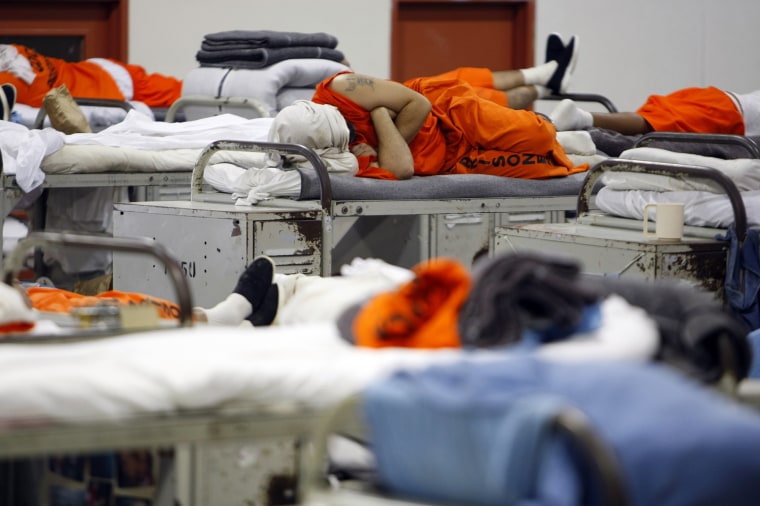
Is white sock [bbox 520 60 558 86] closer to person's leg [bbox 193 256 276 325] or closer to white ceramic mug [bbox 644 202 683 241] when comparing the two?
white ceramic mug [bbox 644 202 683 241]

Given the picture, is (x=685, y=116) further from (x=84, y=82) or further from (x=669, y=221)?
(x=84, y=82)

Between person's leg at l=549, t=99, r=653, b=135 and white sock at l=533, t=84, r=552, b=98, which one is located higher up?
white sock at l=533, t=84, r=552, b=98

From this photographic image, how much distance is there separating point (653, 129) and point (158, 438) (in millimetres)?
5173

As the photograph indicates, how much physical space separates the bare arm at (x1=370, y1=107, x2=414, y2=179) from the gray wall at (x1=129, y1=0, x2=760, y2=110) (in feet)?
13.1

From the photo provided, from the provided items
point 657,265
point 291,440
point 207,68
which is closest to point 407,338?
point 291,440

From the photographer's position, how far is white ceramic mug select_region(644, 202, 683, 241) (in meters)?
3.49

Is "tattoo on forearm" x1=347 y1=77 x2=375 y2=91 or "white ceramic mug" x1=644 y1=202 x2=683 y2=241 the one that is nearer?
"white ceramic mug" x1=644 y1=202 x2=683 y2=241

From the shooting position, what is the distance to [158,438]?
5.70ft

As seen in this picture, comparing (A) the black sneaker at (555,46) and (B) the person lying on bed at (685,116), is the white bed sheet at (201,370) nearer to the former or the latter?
(B) the person lying on bed at (685,116)

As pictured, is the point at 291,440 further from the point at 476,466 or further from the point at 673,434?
the point at 673,434

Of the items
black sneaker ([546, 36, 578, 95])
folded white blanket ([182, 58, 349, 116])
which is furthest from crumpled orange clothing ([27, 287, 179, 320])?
black sneaker ([546, 36, 578, 95])

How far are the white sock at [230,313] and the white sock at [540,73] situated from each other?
463cm

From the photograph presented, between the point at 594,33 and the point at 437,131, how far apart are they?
15.7 feet

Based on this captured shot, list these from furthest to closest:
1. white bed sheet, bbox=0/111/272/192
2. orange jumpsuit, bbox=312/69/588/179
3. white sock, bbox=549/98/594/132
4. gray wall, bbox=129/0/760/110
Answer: gray wall, bbox=129/0/760/110 → white sock, bbox=549/98/594/132 → orange jumpsuit, bbox=312/69/588/179 → white bed sheet, bbox=0/111/272/192
